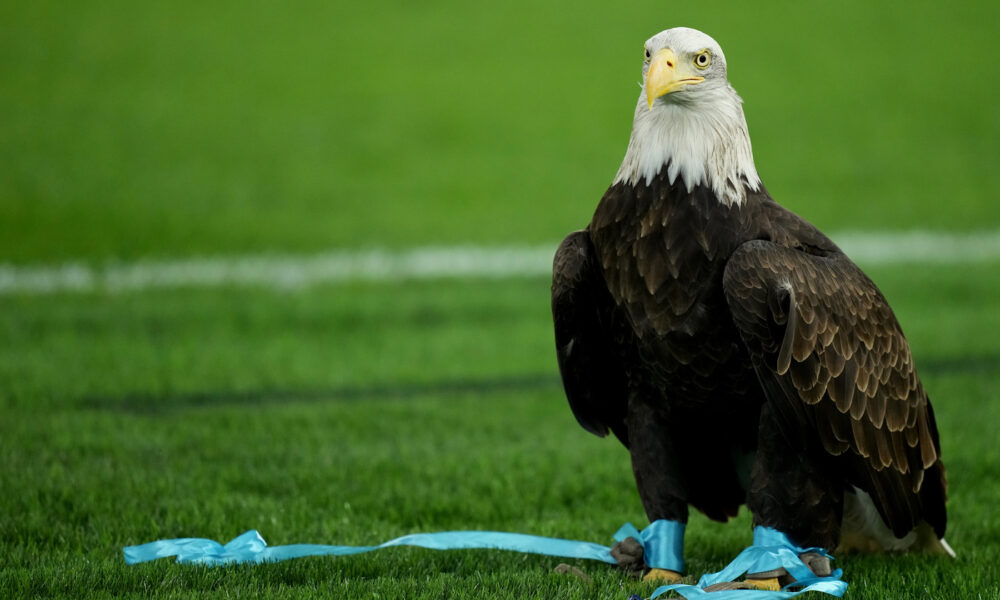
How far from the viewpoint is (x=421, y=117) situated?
19.4 m

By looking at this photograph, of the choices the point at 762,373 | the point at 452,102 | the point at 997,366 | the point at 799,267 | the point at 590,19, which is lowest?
the point at 997,366

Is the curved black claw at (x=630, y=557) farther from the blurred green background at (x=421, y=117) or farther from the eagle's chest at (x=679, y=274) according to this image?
the blurred green background at (x=421, y=117)

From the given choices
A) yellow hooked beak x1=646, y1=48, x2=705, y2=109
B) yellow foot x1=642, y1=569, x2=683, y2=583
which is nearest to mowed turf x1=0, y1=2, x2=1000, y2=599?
yellow foot x1=642, y1=569, x2=683, y2=583

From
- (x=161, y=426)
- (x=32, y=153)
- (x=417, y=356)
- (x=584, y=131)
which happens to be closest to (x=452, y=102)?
(x=584, y=131)

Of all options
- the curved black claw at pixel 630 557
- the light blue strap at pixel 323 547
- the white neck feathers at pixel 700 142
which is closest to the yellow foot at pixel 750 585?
the curved black claw at pixel 630 557

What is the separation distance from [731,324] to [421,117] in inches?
606

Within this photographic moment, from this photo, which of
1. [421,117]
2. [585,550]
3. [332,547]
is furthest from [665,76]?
[421,117]

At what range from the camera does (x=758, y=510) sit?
461cm

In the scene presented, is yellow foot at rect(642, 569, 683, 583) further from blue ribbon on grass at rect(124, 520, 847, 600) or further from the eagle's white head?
the eagle's white head

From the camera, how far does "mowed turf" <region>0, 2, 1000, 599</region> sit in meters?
5.58

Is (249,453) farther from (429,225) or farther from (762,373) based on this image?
(429,225)

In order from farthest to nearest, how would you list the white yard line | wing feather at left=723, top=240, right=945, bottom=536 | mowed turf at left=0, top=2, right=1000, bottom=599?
1. the white yard line
2. mowed turf at left=0, top=2, right=1000, bottom=599
3. wing feather at left=723, top=240, right=945, bottom=536

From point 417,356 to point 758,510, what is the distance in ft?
19.4

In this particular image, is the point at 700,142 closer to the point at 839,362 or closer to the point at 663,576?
the point at 839,362
